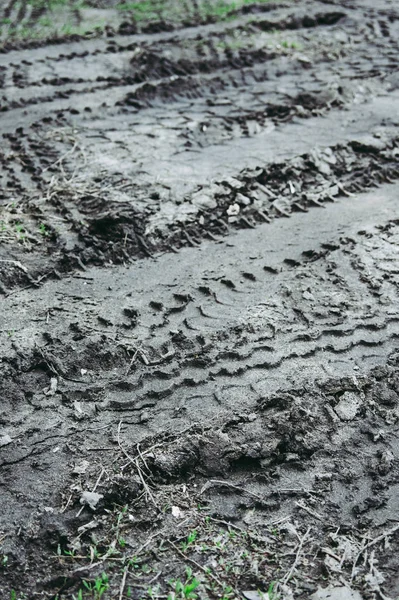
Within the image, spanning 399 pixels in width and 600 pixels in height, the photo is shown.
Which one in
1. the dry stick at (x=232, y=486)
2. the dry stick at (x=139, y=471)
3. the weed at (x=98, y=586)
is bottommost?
the dry stick at (x=232, y=486)

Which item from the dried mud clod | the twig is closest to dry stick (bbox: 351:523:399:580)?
the dried mud clod

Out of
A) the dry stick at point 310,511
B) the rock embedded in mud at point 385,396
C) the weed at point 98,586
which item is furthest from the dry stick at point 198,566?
the rock embedded in mud at point 385,396

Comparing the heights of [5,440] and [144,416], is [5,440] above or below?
above

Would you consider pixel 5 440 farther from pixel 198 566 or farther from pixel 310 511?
pixel 310 511

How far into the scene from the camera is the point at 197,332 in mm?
3938

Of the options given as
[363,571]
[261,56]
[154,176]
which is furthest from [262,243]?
[261,56]

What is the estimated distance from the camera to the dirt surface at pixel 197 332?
2.81 meters

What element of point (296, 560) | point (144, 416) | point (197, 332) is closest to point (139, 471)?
point (144, 416)

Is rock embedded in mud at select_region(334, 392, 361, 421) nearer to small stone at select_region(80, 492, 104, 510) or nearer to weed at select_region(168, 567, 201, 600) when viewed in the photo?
weed at select_region(168, 567, 201, 600)

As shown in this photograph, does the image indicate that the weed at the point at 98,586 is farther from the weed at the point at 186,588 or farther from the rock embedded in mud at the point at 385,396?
the rock embedded in mud at the point at 385,396

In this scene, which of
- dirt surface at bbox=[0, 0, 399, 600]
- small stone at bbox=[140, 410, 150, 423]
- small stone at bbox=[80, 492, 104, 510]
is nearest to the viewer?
dirt surface at bbox=[0, 0, 399, 600]

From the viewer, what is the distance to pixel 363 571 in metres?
2.75

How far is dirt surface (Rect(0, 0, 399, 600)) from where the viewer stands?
2809mm

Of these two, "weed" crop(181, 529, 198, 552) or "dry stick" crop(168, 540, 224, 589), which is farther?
"weed" crop(181, 529, 198, 552)
